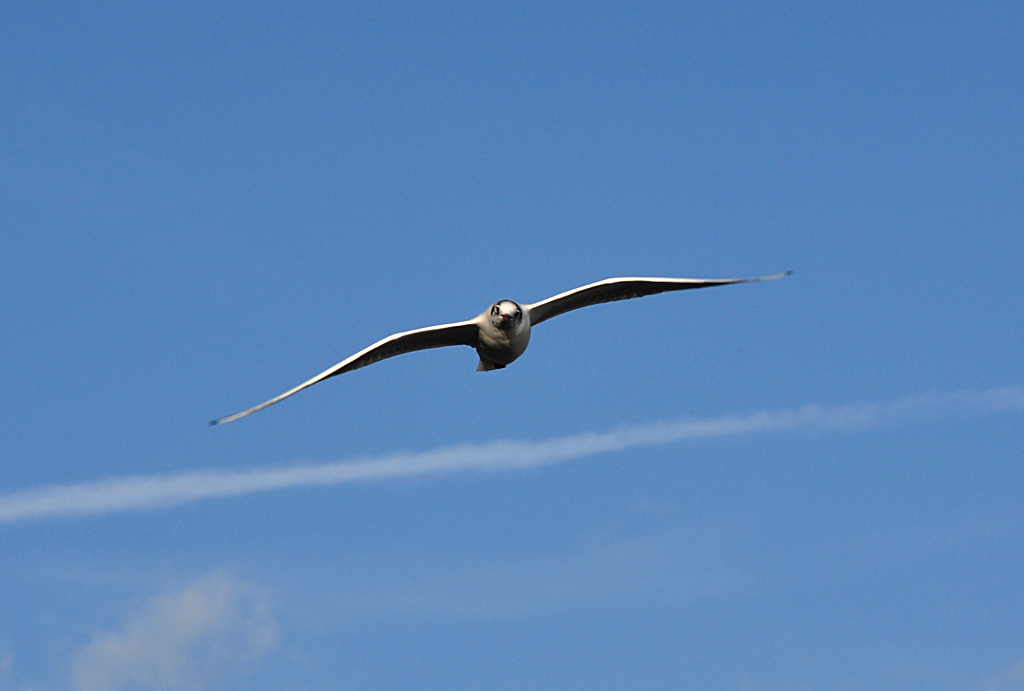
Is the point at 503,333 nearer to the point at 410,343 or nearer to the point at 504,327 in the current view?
the point at 504,327

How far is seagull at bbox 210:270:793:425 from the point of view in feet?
157

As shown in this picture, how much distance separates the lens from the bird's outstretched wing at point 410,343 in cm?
Answer: 4812

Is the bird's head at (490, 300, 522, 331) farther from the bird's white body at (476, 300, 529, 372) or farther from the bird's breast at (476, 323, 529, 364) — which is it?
the bird's breast at (476, 323, 529, 364)

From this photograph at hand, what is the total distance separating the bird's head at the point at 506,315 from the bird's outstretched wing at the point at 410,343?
5.23 feet

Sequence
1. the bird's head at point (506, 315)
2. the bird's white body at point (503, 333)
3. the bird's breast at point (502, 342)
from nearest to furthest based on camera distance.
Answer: the bird's head at point (506, 315) → the bird's white body at point (503, 333) → the bird's breast at point (502, 342)

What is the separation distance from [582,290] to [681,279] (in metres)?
4.50

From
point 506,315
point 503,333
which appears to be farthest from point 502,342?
point 506,315

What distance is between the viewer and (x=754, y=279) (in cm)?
4766

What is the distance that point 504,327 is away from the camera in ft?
156

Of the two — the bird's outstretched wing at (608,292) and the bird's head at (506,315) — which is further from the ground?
the bird's outstretched wing at (608,292)

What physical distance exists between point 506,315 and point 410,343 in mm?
5413

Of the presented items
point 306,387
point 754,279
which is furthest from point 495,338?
point 754,279

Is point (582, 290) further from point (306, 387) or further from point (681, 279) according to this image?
point (306, 387)

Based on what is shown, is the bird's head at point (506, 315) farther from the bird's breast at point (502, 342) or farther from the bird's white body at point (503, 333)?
the bird's breast at point (502, 342)
